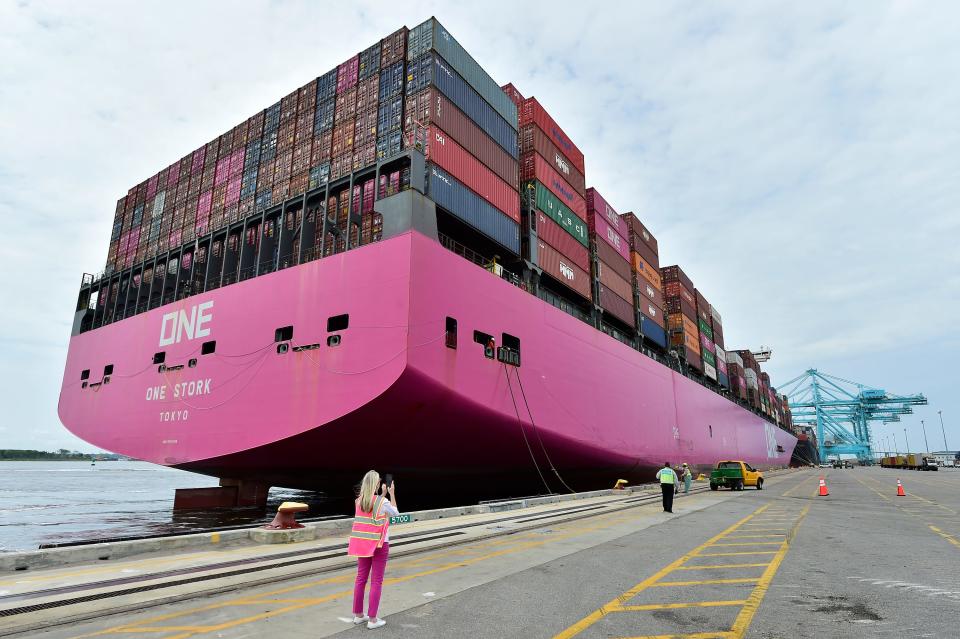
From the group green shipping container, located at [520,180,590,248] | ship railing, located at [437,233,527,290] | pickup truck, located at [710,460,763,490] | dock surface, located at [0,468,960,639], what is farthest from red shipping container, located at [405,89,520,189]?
pickup truck, located at [710,460,763,490]

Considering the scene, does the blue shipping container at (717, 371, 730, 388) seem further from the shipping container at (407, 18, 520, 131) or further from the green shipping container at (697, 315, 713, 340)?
the shipping container at (407, 18, 520, 131)

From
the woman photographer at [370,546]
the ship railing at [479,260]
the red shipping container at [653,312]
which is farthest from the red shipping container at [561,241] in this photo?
the woman photographer at [370,546]

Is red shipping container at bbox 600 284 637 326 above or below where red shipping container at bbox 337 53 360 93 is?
below

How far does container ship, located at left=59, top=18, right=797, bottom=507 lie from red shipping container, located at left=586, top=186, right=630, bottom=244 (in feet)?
3.92

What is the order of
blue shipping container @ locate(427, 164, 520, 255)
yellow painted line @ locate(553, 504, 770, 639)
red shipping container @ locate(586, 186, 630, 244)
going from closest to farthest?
yellow painted line @ locate(553, 504, 770, 639) < blue shipping container @ locate(427, 164, 520, 255) < red shipping container @ locate(586, 186, 630, 244)

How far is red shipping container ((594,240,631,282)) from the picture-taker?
25945mm

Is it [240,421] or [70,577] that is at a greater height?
[240,421]

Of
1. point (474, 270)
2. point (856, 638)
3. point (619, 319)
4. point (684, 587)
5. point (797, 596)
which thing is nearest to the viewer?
point (856, 638)

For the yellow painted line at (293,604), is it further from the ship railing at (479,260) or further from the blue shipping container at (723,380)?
the blue shipping container at (723,380)

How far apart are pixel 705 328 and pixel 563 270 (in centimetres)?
2608

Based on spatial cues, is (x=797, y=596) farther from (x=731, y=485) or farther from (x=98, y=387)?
(x=98, y=387)

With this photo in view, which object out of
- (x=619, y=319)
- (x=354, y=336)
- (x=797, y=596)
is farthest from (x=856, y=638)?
(x=619, y=319)

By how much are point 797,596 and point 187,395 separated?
17.1 meters

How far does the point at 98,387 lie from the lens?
67.8ft
